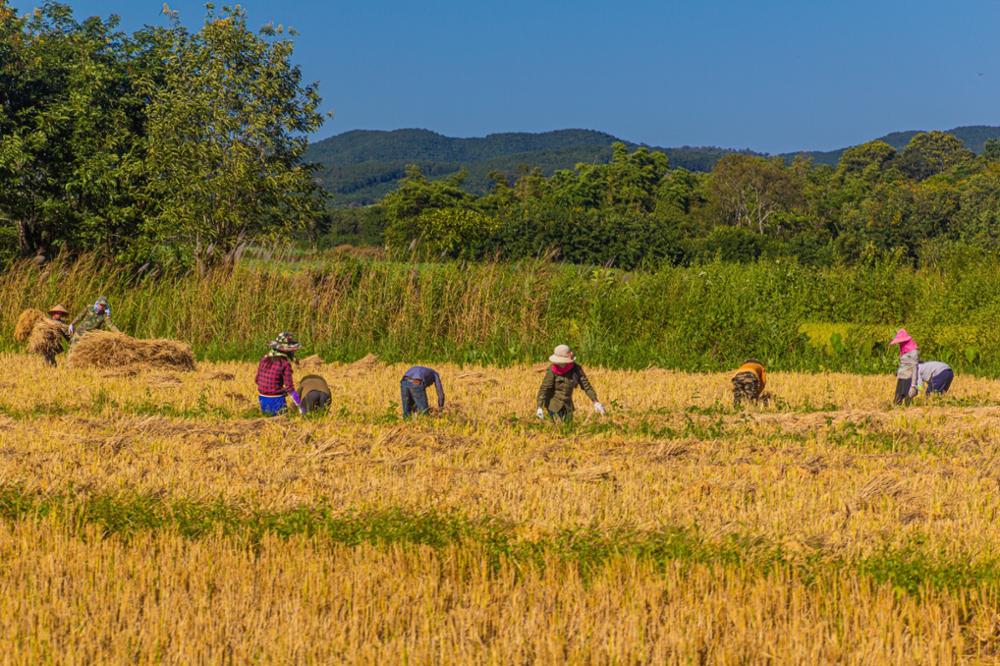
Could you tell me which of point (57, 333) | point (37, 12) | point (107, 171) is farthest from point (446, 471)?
point (37, 12)

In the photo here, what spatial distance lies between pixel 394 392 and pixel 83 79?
18.8m

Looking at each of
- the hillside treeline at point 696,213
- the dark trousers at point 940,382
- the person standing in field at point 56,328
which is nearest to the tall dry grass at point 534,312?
the person standing in field at point 56,328

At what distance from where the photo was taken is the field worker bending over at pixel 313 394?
13.4 m

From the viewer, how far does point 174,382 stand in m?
17.1

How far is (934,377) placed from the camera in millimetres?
15461

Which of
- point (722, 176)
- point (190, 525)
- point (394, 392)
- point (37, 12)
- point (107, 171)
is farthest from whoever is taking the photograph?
point (722, 176)

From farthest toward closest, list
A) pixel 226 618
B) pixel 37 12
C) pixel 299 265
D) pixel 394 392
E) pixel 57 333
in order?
pixel 37 12, pixel 299 265, pixel 57 333, pixel 394 392, pixel 226 618

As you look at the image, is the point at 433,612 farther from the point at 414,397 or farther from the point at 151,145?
the point at 151,145

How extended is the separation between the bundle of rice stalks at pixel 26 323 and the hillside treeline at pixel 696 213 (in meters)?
34.2

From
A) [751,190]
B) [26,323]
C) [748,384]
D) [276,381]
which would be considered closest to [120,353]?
[26,323]

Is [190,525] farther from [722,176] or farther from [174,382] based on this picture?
[722,176]

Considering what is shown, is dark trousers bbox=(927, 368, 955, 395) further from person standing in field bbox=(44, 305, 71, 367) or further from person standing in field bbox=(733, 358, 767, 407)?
person standing in field bbox=(44, 305, 71, 367)

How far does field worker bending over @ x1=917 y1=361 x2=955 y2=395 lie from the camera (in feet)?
50.6

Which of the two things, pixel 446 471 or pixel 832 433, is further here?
pixel 832 433
